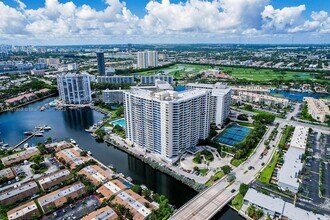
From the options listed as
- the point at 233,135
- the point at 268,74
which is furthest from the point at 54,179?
the point at 268,74

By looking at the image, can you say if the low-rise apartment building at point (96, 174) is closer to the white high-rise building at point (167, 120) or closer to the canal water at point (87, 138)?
the canal water at point (87, 138)

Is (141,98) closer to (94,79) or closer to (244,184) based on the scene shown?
(244,184)

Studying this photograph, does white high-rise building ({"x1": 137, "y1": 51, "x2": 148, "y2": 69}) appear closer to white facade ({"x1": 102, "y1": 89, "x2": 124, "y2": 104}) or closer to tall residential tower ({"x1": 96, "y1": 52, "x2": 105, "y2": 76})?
tall residential tower ({"x1": 96, "y1": 52, "x2": 105, "y2": 76})

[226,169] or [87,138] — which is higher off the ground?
[226,169]

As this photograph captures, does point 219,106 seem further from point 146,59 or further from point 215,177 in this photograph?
point 146,59

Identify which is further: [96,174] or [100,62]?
[100,62]

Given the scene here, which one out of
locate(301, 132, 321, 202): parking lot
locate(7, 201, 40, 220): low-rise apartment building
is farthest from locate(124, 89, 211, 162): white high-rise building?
locate(7, 201, 40, 220): low-rise apartment building
